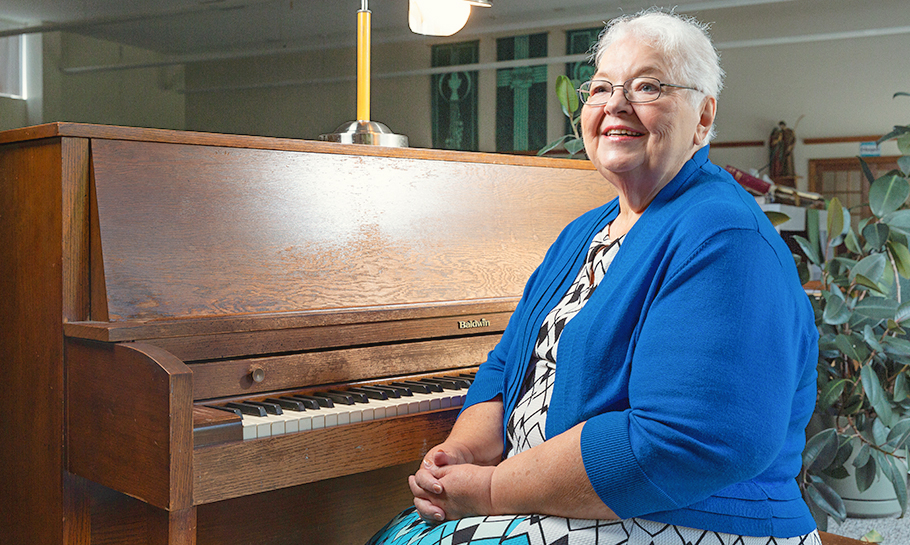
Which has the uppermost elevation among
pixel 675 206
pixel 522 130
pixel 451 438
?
pixel 522 130

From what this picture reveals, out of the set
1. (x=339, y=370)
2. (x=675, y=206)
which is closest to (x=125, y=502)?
(x=339, y=370)

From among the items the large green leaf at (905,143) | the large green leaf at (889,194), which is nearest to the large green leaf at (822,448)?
the large green leaf at (889,194)

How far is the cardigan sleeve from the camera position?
38.0 inches

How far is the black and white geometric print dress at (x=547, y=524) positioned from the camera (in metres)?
1.04

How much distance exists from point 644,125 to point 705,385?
17.2 inches

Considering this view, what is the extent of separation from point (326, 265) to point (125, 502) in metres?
0.66

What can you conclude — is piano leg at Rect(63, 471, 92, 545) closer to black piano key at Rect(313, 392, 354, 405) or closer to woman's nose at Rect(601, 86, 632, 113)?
black piano key at Rect(313, 392, 354, 405)

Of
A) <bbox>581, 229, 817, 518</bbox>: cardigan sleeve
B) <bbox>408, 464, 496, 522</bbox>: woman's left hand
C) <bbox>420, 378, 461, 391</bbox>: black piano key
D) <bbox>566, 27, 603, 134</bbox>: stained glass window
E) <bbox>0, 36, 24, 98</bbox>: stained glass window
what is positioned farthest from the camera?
<bbox>566, 27, 603, 134</bbox>: stained glass window

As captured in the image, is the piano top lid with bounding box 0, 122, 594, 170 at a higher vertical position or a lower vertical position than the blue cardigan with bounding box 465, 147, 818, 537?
higher

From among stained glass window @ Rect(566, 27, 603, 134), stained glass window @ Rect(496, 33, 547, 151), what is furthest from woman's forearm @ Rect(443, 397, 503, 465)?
stained glass window @ Rect(496, 33, 547, 151)

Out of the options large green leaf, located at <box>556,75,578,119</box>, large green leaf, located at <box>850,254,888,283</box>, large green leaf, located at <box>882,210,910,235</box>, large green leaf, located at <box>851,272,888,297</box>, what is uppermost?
large green leaf, located at <box>556,75,578,119</box>

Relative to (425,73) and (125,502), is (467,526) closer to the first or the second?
(125,502)

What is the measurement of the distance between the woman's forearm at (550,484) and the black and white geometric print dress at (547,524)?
0.06 feet

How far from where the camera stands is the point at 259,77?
285 inches
